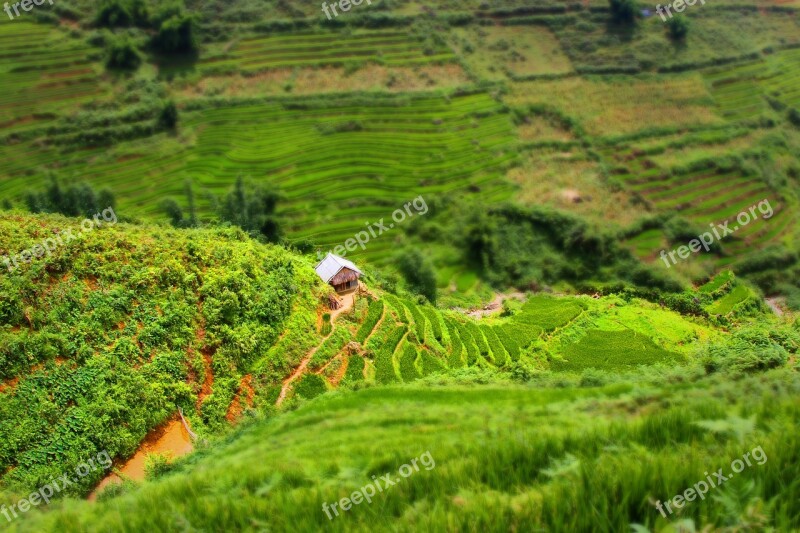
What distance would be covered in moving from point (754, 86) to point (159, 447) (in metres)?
57.9

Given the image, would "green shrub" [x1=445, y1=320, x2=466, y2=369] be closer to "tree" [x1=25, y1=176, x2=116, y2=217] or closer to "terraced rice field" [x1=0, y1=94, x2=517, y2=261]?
"terraced rice field" [x1=0, y1=94, x2=517, y2=261]

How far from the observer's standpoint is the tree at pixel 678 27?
53.6 metres

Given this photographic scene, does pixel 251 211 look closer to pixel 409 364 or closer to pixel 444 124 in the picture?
pixel 409 364

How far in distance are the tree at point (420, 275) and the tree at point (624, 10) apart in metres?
39.3

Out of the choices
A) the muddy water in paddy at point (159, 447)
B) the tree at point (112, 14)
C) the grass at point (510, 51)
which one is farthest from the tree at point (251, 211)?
the tree at point (112, 14)

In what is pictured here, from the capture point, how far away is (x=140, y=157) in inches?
1606

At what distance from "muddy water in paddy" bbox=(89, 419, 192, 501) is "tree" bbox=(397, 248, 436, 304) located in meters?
17.2

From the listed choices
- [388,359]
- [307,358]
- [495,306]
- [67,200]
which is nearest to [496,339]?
[388,359]

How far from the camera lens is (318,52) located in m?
50.0

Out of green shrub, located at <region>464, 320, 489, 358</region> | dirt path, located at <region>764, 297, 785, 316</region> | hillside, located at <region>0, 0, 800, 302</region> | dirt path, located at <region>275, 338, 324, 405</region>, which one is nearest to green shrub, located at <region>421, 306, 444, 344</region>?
green shrub, located at <region>464, 320, 489, 358</region>

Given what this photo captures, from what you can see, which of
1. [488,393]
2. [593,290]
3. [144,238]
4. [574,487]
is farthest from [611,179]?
[574,487]

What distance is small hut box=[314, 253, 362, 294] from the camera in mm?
26047

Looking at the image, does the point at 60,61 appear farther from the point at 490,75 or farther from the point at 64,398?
the point at 64,398

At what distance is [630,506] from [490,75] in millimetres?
49905
